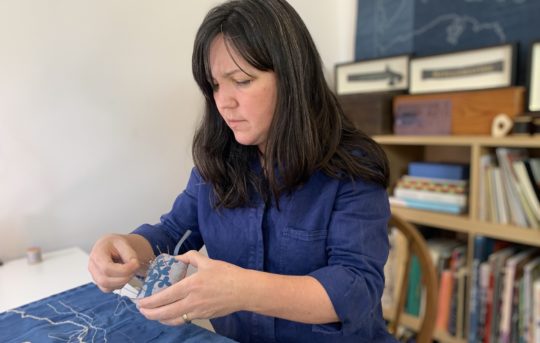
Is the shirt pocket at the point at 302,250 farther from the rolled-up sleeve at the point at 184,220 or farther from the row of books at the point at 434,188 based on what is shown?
the row of books at the point at 434,188

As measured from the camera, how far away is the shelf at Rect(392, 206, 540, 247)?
4.11ft

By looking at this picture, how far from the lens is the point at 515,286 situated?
130 centimetres

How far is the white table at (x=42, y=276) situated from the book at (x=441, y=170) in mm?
1160

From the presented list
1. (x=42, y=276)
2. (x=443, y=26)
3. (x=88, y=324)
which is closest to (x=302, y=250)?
(x=88, y=324)

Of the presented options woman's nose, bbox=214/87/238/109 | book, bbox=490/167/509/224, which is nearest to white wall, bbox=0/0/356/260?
woman's nose, bbox=214/87/238/109

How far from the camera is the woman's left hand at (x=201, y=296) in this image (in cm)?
58

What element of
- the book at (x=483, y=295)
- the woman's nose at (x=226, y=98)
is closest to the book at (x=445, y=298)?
the book at (x=483, y=295)

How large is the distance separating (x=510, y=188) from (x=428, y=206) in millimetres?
271

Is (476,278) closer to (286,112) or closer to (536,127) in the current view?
(536,127)

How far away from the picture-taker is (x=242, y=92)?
0.75 meters

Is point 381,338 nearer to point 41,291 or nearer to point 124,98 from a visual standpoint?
point 41,291

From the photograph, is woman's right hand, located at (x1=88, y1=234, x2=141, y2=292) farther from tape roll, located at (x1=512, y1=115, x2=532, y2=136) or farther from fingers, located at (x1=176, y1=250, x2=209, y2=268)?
tape roll, located at (x1=512, y1=115, x2=532, y2=136)

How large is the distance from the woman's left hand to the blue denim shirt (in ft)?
0.49

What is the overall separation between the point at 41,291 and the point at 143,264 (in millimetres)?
262
